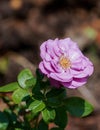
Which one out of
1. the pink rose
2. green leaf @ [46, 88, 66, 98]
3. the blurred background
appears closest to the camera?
the pink rose

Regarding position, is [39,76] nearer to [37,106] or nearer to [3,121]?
[37,106]

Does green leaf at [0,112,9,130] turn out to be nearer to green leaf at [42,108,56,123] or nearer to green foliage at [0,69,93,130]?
green foliage at [0,69,93,130]

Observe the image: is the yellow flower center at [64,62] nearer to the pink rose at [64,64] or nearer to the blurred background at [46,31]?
the pink rose at [64,64]

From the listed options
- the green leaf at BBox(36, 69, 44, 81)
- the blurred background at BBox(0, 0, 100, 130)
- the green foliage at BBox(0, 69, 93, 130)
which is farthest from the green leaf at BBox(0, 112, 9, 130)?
the blurred background at BBox(0, 0, 100, 130)

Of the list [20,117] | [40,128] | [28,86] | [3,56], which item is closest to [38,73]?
[28,86]

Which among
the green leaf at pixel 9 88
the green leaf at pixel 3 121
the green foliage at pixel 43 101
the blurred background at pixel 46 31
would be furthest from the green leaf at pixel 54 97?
the blurred background at pixel 46 31

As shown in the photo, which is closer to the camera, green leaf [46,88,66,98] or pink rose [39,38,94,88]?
pink rose [39,38,94,88]

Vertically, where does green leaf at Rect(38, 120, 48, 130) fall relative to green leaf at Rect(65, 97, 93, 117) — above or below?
below

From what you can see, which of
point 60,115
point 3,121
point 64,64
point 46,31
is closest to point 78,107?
point 60,115

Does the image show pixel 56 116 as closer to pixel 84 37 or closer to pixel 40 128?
pixel 40 128
